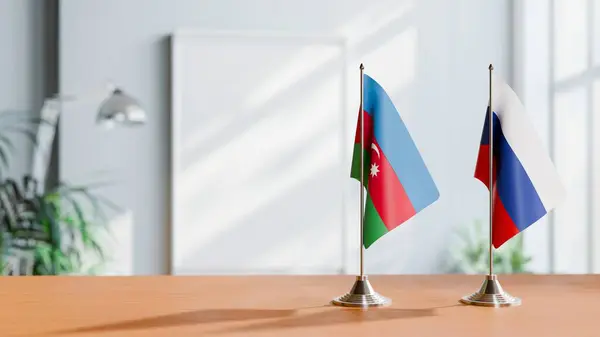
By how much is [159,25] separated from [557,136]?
99.8 inches

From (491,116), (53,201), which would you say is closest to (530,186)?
(491,116)

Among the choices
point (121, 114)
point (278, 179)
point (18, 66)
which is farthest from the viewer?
point (278, 179)

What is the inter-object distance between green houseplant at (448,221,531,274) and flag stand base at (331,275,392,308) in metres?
3.58

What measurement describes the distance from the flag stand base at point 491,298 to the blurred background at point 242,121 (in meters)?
3.53

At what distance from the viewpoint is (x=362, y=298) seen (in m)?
1.42

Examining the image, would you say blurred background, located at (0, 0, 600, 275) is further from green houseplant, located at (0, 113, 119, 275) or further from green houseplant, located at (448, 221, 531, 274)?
green houseplant, located at (0, 113, 119, 275)

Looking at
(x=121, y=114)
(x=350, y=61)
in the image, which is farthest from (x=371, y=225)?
(x=350, y=61)

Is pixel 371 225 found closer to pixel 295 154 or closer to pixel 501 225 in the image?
pixel 501 225

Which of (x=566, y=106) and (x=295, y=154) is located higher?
(x=566, y=106)

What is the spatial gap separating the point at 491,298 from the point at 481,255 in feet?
11.8

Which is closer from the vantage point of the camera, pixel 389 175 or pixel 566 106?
pixel 389 175

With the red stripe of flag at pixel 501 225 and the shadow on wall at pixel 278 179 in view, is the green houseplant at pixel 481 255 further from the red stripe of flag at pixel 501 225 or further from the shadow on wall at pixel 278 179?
the red stripe of flag at pixel 501 225

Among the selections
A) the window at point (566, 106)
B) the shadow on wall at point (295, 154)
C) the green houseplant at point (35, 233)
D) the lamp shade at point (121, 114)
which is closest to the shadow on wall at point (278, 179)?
the shadow on wall at point (295, 154)

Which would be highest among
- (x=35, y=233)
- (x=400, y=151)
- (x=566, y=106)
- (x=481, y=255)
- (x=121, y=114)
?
→ (x=566, y=106)
